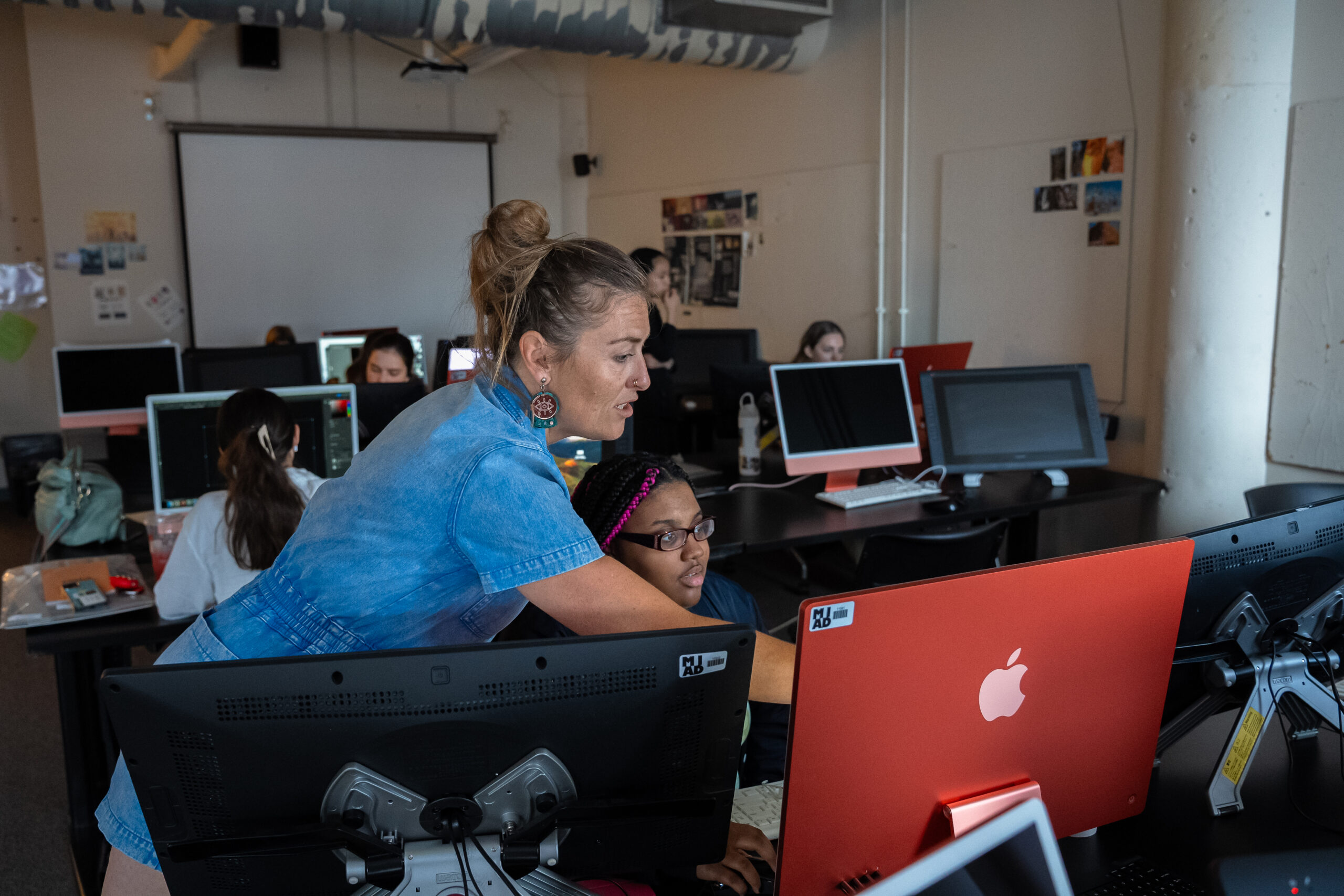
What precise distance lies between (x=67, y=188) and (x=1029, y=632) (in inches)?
279

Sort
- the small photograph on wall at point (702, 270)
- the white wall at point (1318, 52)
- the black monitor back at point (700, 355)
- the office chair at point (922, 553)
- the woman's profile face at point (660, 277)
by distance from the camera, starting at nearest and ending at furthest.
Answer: the office chair at point (922, 553), the white wall at point (1318, 52), the woman's profile face at point (660, 277), the black monitor back at point (700, 355), the small photograph on wall at point (702, 270)

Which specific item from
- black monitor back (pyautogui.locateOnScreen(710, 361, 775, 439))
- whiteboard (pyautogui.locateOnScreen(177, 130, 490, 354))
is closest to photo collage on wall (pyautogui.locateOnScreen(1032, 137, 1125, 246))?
black monitor back (pyautogui.locateOnScreen(710, 361, 775, 439))

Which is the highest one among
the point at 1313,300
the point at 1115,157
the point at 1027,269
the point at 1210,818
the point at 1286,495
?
the point at 1115,157

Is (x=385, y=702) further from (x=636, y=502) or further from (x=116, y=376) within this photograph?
(x=116, y=376)

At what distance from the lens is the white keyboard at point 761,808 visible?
1314 millimetres

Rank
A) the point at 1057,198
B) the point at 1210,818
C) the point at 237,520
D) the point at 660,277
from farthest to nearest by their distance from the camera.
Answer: the point at 660,277 < the point at 1057,198 < the point at 237,520 < the point at 1210,818

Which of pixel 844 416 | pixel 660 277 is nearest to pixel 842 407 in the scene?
pixel 844 416

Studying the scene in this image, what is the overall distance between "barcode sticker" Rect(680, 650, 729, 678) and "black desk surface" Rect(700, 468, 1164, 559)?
1.87 m

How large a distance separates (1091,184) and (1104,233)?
0.21 meters

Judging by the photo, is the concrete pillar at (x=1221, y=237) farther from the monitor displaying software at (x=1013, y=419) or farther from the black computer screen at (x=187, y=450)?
the black computer screen at (x=187, y=450)

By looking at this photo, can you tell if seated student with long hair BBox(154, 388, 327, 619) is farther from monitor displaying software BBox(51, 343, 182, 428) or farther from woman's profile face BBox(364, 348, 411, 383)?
monitor displaying software BBox(51, 343, 182, 428)

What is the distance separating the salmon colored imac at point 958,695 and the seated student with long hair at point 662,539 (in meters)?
0.67

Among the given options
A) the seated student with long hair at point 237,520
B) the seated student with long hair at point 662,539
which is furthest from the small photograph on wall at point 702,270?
the seated student with long hair at point 662,539

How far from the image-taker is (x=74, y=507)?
284 centimetres
